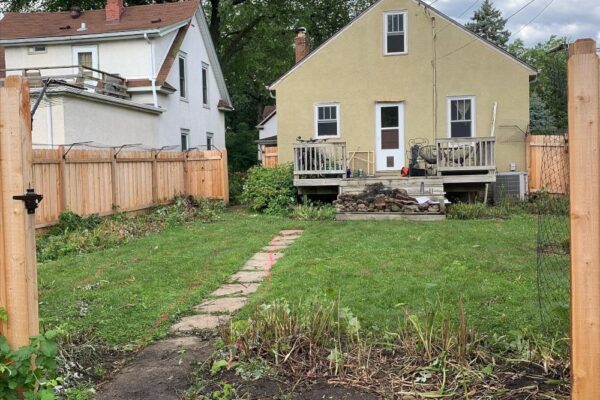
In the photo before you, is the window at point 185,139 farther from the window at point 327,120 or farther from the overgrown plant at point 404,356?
the overgrown plant at point 404,356

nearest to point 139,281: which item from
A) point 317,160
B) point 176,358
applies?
point 176,358

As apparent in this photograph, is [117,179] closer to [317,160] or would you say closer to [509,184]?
[317,160]

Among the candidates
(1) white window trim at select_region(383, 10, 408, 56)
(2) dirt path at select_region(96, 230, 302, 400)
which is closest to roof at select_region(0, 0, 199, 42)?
(1) white window trim at select_region(383, 10, 408, 56)

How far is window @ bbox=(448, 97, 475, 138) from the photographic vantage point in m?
16.9

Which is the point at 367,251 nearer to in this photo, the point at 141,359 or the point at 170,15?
the point at 141,359

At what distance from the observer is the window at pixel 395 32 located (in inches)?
675

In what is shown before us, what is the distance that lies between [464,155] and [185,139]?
11.3 m

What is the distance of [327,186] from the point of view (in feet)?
52.2

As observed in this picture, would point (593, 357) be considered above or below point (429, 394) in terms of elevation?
above

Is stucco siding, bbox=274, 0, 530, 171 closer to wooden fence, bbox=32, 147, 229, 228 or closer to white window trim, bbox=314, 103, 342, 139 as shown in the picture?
white window trim, bbox=314, 103, 342, 139

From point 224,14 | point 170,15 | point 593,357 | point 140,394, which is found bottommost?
point 140,394

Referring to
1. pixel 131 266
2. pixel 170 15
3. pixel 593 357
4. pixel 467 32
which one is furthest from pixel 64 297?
pixel 170 15

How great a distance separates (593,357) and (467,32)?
51.1 feet

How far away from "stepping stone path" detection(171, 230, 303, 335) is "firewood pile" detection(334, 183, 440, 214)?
433cm
